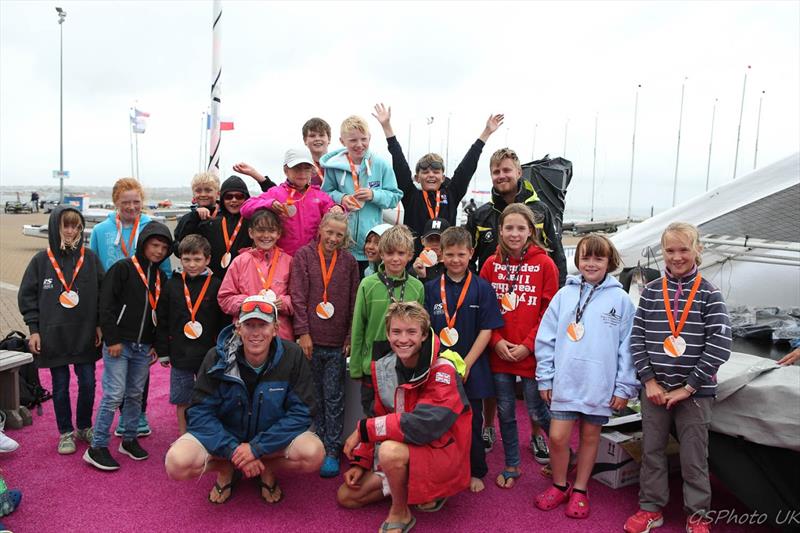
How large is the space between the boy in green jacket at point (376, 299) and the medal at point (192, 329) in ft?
3.50

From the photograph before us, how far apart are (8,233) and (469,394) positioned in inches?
1034

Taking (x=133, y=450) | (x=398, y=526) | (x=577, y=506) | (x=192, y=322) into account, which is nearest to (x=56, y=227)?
(x=192, y=322)

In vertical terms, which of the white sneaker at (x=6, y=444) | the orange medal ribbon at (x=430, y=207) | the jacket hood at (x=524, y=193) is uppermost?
the jacket hood at (x=524, y=193)

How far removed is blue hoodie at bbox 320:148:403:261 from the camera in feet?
14.1

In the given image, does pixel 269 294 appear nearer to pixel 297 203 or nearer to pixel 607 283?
pixel 297 203

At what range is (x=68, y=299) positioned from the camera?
12.3 ft

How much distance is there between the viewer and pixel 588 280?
3.28 metres

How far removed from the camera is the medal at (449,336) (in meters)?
3.47

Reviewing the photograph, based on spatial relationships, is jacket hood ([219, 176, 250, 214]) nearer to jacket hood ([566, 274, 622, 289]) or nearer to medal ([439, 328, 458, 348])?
medal ([439, 328, 458, 348])

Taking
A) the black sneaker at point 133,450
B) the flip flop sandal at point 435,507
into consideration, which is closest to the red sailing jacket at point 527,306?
the flip flop sandal at point 435,507

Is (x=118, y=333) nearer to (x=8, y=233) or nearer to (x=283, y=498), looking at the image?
(x=283, y=498)

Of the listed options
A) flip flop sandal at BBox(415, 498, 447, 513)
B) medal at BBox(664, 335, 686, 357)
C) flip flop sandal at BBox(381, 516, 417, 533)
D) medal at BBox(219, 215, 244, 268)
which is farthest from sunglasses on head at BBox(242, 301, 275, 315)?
medal at BBox(664, 335, 686, 357)

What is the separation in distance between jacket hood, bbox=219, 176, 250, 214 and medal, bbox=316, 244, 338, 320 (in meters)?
1.00

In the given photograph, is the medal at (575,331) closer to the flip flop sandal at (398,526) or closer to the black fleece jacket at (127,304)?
the flip flop sandal at (398,526)
